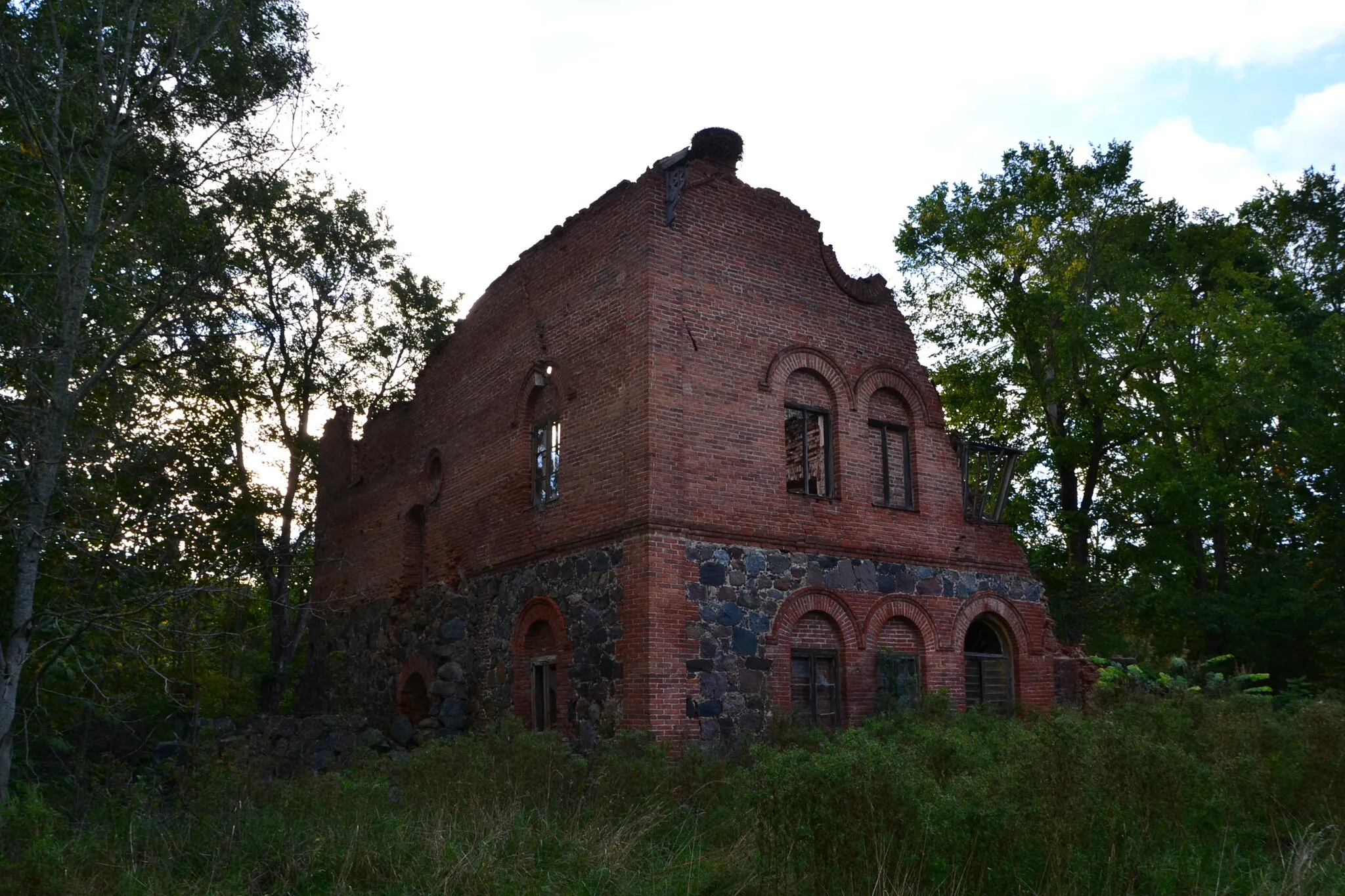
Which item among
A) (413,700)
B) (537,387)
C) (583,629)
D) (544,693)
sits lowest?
(413,700)

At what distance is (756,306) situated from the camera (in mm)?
15359

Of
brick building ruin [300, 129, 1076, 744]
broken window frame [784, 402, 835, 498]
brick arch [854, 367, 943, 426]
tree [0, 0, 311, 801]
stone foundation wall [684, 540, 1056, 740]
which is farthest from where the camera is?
brick arch [854, 367, 943, 426]

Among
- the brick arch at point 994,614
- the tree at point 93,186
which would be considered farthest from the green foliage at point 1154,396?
the tree at point 93,186

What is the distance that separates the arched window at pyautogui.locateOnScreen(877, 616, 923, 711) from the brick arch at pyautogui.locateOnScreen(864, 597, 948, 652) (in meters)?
0.08

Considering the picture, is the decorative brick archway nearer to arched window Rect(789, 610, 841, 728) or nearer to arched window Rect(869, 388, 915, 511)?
arched window Rect(789, 610, 841, 728)

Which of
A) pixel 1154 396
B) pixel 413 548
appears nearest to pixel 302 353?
pixel 413 548

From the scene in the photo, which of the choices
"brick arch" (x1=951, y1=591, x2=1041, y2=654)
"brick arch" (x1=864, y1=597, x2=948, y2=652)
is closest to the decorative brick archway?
"brick arch" (x1=864, y1=597, x2=948, y2=652)

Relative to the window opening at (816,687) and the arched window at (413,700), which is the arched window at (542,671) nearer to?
the window opening at (816,687)

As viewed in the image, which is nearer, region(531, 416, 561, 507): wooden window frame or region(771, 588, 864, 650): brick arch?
region(771, 588, 864, 650): brick arch

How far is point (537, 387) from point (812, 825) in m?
10.5

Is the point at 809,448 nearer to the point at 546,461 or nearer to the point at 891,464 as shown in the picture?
the point at 891,464

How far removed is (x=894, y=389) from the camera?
55.2 ft

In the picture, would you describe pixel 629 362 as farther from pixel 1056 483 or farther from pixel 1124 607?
pixel 1056 483

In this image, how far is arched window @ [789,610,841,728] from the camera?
1458cm
